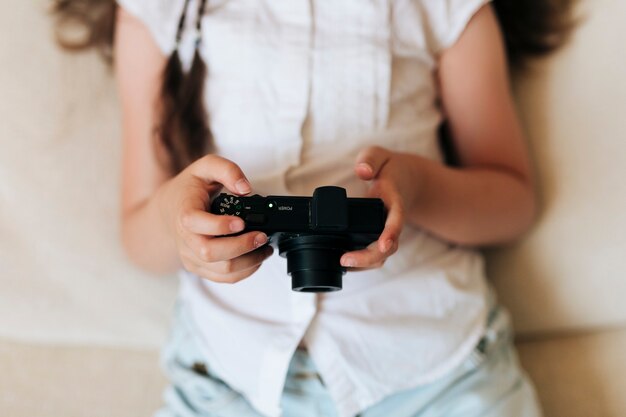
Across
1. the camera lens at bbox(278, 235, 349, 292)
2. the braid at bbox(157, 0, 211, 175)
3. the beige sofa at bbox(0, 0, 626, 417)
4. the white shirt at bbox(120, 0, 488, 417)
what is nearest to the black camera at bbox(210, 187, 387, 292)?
the camera lens at bbox(278, 235, 349, 292)

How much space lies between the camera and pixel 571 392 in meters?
0.75

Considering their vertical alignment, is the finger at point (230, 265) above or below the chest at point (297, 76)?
below

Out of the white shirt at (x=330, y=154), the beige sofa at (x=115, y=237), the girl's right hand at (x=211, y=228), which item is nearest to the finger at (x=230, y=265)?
the girl's right hand at (x=211, y=228)

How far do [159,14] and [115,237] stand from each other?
272mm

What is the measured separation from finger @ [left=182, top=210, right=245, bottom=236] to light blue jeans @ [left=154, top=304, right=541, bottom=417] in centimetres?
22

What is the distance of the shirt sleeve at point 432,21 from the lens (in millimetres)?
747

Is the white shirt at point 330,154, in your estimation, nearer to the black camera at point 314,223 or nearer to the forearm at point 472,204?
the forearm at point 472,204

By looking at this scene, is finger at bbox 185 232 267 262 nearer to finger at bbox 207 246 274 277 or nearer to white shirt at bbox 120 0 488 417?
finger at bbox 207 246 274 277

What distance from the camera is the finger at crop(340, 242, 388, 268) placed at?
53cm

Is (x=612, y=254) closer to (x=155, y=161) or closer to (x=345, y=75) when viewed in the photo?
(x=345, y=75)

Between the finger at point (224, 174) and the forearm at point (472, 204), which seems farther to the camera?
the forearm at point (472, 204)

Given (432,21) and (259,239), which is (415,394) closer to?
(259,239)

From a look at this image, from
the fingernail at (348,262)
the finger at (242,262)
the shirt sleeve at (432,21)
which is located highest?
the shirt sleeve at (432,21)

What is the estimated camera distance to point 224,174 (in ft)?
1.80
